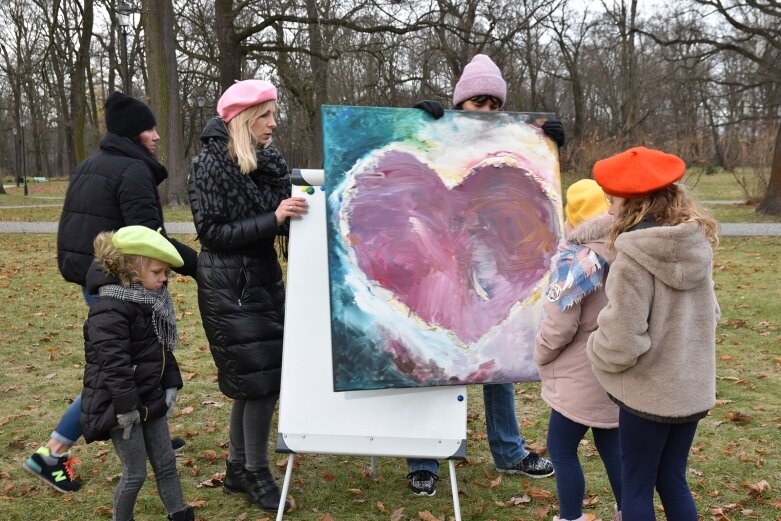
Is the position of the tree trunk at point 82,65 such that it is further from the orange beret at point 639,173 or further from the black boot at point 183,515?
the orange beret at point 639,173

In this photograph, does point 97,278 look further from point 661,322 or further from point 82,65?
point 82,65

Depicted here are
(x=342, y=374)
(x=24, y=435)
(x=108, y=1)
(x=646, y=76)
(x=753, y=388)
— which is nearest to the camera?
(x=342, y=374)

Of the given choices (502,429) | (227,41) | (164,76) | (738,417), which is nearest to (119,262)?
(502,429)

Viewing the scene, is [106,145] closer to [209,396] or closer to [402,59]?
[209,396]

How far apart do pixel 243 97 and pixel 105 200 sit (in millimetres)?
1003

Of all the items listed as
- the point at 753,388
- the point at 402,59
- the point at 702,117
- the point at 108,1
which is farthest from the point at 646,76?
the point at 753,388

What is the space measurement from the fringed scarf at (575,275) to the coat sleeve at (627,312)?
21 centimetres

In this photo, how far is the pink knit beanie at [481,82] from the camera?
364 cm

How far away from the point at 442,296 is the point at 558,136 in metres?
0.93

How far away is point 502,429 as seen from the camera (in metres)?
3.88

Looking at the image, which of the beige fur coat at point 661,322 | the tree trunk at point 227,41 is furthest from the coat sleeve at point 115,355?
the tree trunk at point 227,41

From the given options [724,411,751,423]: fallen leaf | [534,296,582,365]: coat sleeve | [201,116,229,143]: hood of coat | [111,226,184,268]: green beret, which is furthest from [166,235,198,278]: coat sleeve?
[724,411,751,423]: fallen leaf

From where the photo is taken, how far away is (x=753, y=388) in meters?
5.26

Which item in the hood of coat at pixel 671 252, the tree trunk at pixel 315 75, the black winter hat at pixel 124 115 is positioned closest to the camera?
the hood of coat at pixel 671 252
